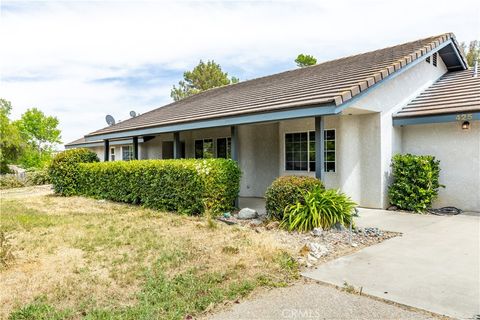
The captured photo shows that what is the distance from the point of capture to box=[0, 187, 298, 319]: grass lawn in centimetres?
392

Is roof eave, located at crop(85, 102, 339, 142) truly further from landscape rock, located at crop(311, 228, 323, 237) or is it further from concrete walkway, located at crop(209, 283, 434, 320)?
concrete walkway, located at crop(209, 283, 434, 320)

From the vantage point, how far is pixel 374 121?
32.6 feet

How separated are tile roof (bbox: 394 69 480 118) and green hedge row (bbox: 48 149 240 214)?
5.35m

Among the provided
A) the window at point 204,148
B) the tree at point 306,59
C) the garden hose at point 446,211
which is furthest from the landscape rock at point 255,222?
the tree at point 306,59

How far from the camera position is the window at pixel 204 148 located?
15.1 meters

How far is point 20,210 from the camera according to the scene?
1112cm

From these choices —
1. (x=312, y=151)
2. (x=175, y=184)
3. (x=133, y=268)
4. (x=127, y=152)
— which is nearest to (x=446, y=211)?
(x=312, y=151)

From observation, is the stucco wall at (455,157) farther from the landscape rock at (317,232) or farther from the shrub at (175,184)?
the shrub at (175,184)

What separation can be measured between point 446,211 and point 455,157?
149 centimetres

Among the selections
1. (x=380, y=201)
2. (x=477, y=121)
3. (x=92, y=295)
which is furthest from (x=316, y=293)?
(x=477, y=121)

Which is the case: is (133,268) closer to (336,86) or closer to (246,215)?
(246,215)

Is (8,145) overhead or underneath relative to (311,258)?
overhead

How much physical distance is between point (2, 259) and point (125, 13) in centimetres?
622

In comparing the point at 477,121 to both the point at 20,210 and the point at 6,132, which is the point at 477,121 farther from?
the point at 6,132
